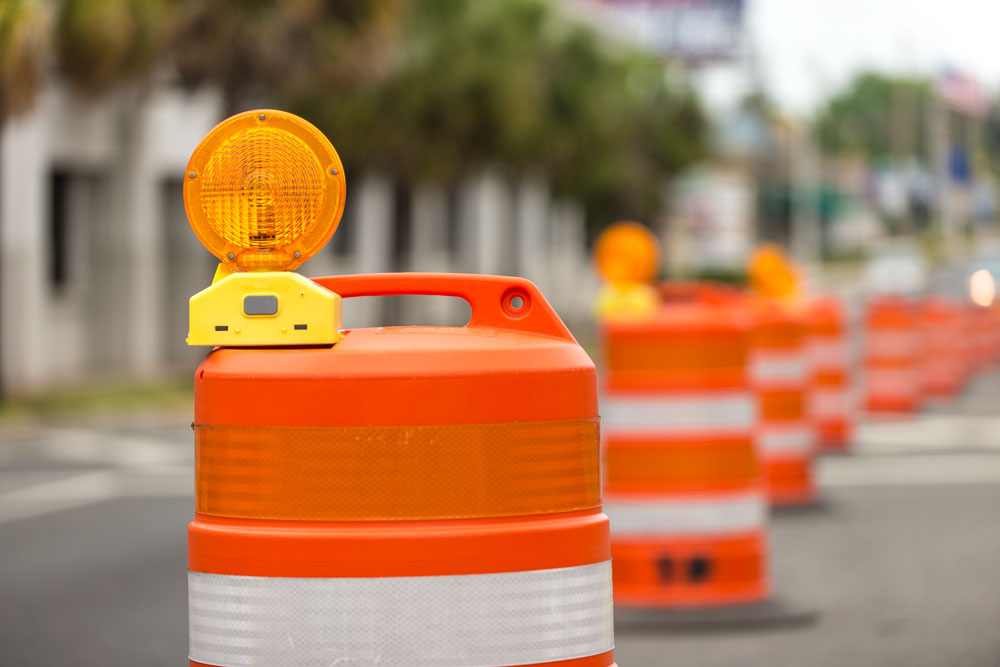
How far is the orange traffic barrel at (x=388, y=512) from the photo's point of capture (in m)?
3.11

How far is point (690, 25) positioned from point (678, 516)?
8241 cm

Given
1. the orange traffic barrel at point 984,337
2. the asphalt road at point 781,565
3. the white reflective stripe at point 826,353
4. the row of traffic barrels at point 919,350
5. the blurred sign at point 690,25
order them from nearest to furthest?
the asphalt road at point 781,565
the white reflective stripe at point 826,353
the row of traffic barrels at point 919,350
the orange traffic barrel at point 984,337
the blurred sign at point 690,25

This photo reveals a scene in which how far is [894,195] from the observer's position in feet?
Answer: 360

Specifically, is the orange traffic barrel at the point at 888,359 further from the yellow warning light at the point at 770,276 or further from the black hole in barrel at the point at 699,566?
the black hole in barrel at the point at 699,566

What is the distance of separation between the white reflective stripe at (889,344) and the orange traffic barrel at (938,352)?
2070 mm

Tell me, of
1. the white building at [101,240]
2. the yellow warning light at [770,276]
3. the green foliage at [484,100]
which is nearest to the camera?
the yellow warning light at [770,276]

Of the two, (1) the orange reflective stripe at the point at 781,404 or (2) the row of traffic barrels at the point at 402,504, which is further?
(1) the orange reflective stripe at the point at 781,404

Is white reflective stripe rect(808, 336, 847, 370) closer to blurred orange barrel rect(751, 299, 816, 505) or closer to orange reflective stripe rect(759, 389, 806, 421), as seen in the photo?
blurred orange barrel rect(751, 299, 816, 505)

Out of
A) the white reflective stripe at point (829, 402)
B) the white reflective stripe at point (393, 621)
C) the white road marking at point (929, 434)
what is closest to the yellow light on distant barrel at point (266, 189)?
the white reflective stripe at point (393, 621)

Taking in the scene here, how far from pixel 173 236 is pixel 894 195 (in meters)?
83.7

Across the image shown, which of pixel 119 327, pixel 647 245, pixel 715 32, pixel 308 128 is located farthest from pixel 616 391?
pixel 715 32

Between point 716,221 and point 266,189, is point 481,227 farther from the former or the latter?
point 716,221

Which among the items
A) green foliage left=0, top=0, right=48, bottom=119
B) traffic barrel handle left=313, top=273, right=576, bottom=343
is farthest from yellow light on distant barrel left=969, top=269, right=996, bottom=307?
traffic barrel handle left=313, top=273, right=576, bottom=343

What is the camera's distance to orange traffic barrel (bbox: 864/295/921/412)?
18672 mm
